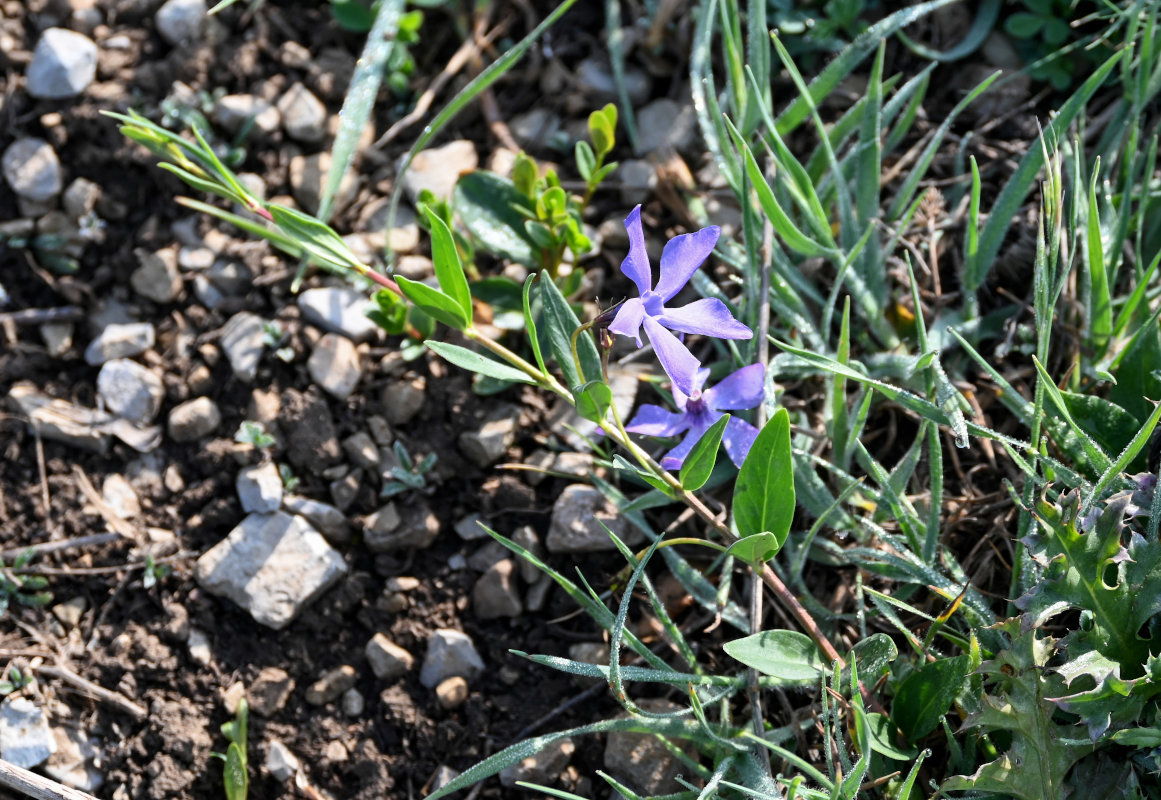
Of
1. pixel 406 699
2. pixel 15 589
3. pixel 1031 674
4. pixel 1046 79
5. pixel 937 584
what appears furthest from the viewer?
pixel 1046 79

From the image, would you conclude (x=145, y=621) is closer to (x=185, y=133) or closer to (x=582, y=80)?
(x=185, y=133)

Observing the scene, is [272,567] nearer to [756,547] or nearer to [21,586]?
[21,586]

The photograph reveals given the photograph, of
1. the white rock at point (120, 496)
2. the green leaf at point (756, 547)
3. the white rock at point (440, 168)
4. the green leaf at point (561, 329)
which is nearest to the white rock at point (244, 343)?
the white rock at point (120, 496)

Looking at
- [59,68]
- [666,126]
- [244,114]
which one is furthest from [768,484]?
[59,68]

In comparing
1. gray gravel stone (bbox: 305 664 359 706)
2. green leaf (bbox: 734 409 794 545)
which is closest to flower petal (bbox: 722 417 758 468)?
green leaf (bbox: 734 409 794 545)

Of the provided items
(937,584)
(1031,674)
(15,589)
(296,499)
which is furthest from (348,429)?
(1031,674)

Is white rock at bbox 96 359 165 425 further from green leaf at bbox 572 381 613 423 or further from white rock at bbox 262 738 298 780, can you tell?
green leaf at bbox 572 381 613 423
